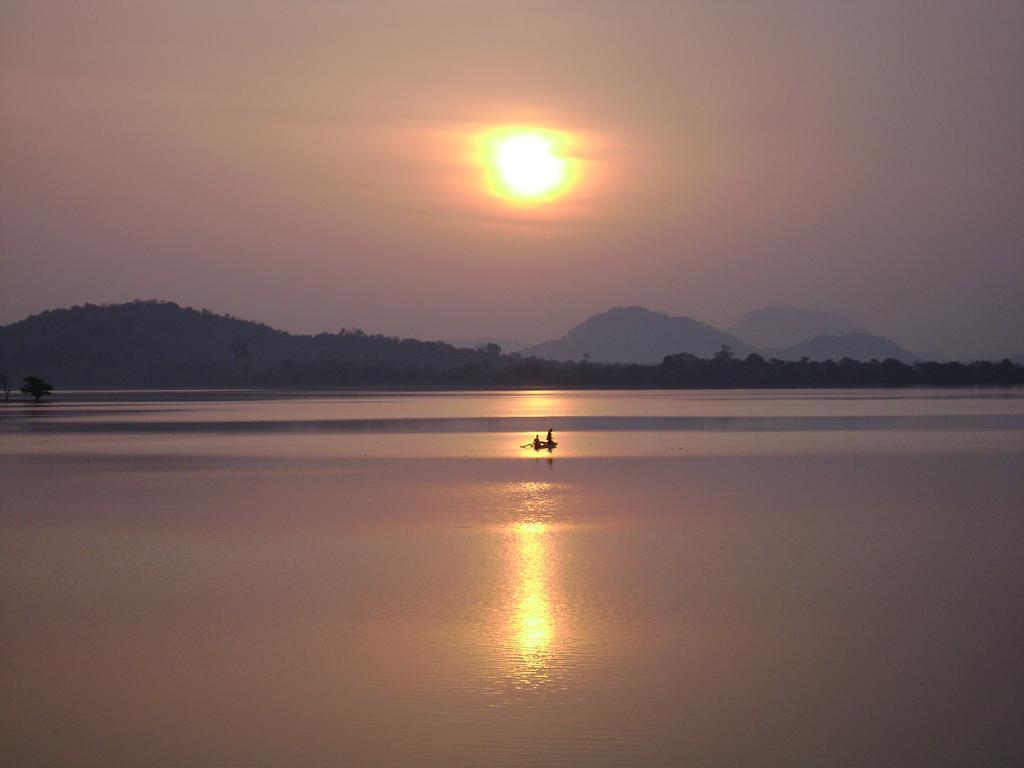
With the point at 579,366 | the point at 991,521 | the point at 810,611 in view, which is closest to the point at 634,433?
the point at 991,521

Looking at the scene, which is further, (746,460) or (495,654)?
(746,460)

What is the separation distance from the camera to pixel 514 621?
12.9m

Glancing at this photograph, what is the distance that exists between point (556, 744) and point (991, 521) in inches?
545

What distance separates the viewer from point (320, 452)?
126 ft

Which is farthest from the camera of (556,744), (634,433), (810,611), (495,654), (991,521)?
(634,433)

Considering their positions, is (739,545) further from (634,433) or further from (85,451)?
(634,433)

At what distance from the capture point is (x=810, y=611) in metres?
13.2

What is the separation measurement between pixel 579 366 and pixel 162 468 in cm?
15627

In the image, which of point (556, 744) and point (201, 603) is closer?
point (556, 744)

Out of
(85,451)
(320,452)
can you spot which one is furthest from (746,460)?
(85,451)

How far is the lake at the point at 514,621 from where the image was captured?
9.21m

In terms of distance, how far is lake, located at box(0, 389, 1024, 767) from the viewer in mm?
9211

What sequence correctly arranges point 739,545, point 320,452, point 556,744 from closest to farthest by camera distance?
1. point 556,744
2. point 739,545
3. point 320,452

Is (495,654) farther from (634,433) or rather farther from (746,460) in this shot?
(634,433)
